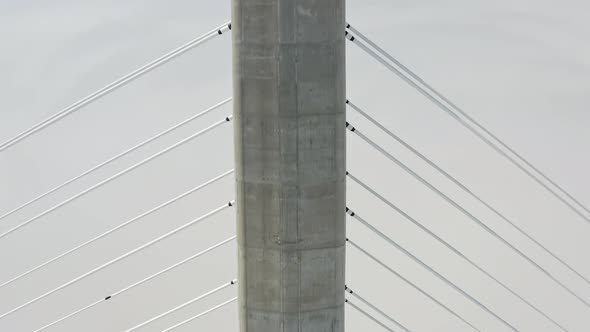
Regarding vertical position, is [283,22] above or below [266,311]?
→ above

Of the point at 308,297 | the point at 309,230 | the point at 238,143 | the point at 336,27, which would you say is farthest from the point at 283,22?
the point at 308,297

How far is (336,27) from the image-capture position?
14.5 meters

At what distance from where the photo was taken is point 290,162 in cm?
1470

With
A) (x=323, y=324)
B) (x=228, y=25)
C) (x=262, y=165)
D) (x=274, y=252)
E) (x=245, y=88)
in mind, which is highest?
(x=228, y=25)

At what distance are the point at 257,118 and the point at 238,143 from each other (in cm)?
58

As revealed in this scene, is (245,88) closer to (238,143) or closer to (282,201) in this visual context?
(238,143)

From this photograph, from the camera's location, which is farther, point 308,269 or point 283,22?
point 308,269

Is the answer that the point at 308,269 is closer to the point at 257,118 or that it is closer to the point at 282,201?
the point at 282,201

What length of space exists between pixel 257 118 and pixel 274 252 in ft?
7.42

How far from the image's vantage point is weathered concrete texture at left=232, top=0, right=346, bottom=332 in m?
14.3

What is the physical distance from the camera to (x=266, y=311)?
15.4 metres

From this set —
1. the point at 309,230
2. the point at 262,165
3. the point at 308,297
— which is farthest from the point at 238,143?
the point at 308,297

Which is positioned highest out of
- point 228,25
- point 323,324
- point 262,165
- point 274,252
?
point 228,25

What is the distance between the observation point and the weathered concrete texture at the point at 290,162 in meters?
14.3
